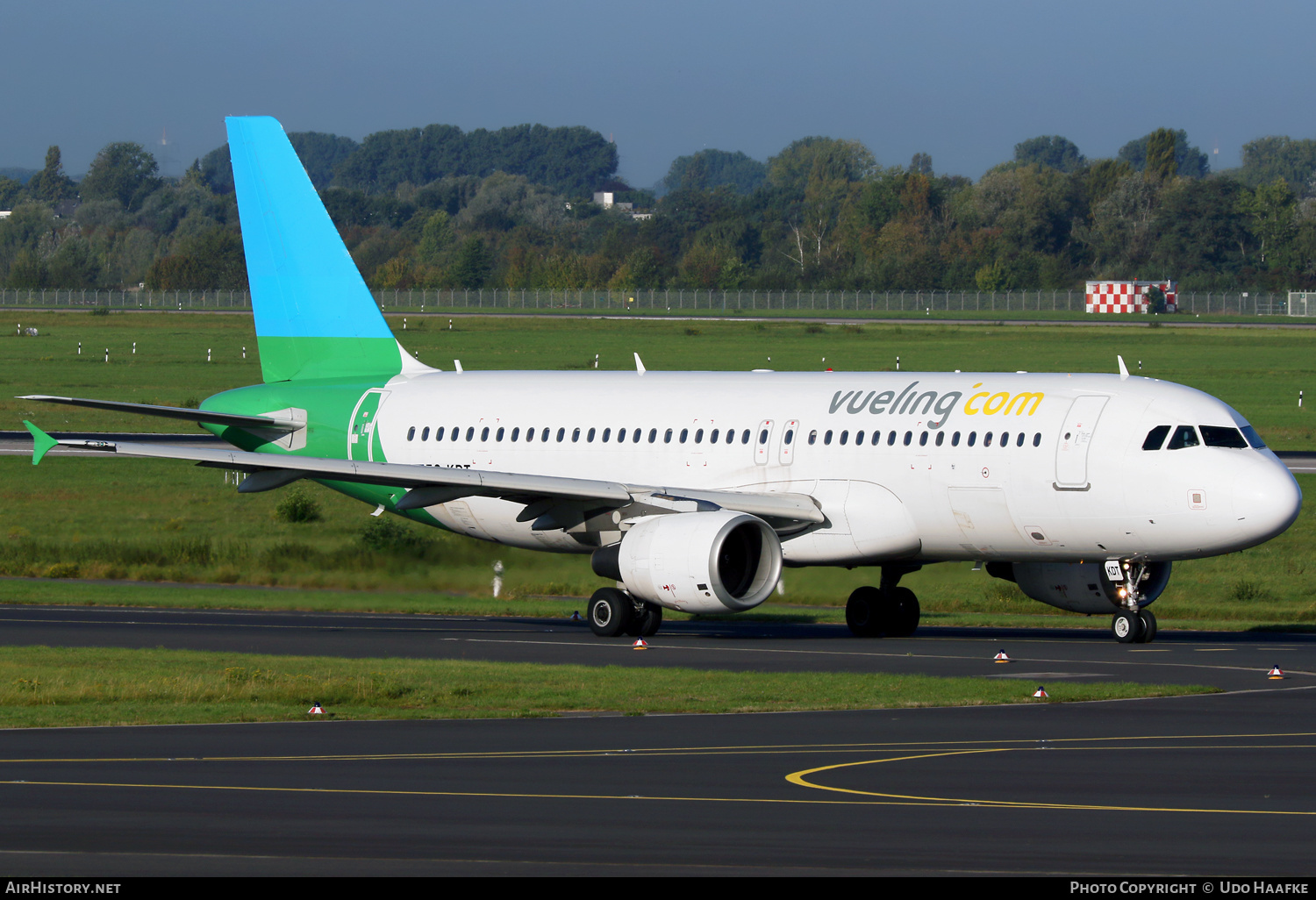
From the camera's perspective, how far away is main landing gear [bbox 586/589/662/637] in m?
36.2

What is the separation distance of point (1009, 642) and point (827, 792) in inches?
692

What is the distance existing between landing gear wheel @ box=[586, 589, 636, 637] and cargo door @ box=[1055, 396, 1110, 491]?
800 cm

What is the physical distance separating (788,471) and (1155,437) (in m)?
6.79

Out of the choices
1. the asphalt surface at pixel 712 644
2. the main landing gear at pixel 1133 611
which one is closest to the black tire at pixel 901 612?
the asphalt surface at pixel 712 644

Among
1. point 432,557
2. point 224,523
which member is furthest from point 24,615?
point 224,523

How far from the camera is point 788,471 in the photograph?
36750mm

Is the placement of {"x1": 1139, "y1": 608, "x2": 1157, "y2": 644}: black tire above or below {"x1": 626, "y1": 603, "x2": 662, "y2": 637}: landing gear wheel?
above

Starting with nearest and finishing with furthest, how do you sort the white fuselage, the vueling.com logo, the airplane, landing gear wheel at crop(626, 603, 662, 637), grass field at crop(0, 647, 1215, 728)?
1. grass field at crop(0, 647, 1215, 728)
2. the white fuselage
3. the airplane
4. the vueling.com logo
5. landing gear wheel at crop(626, 603, 662, 637)

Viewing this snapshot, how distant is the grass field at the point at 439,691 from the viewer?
25312 millimetres

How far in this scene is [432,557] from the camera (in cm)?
4241

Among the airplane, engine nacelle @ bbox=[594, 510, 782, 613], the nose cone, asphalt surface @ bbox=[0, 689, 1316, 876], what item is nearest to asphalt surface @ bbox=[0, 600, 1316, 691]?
engine nacelle @ bbox=[594, 510, 782, 613]

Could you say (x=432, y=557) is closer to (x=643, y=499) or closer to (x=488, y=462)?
(x=488, y=462)

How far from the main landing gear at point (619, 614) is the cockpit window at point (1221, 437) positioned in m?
10.0

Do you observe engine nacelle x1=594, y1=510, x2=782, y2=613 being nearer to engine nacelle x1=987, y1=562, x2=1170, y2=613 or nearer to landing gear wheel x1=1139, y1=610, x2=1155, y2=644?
engine nacelle x1=987, y1=562, x2=1170, y2=613
